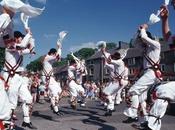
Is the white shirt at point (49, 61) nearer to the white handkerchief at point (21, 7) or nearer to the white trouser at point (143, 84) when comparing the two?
the white trouser at point (143, 84)

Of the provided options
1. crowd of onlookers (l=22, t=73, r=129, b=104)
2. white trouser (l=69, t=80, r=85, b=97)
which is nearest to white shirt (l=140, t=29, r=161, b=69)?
crowd of onlookers (l=22, t=73, r=129, b=104)

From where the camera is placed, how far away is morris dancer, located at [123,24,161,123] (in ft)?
29.8

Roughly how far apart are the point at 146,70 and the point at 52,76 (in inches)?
196

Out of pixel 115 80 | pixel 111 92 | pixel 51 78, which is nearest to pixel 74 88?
pixel 115 80

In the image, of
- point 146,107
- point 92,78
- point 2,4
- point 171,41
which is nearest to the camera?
point 2,4

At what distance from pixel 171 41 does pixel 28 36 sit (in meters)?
3.43

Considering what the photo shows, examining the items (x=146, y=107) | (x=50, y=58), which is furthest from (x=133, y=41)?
(x=50, y=58)

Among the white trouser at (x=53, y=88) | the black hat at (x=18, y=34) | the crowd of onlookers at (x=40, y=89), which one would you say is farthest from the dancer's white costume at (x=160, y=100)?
the crowd of onlookers at (x=40, y=89)

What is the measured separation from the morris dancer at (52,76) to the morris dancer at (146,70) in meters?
3.76

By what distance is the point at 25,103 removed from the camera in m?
9.41

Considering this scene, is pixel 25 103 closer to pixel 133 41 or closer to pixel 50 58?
pixel 133 41

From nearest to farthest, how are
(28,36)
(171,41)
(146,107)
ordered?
1. (171,41)
2. (28,36)
3. (146,107)

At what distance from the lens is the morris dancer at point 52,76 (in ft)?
42.4

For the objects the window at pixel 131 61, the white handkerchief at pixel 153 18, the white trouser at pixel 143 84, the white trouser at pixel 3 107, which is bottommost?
the white trouser at pixel 3 107
